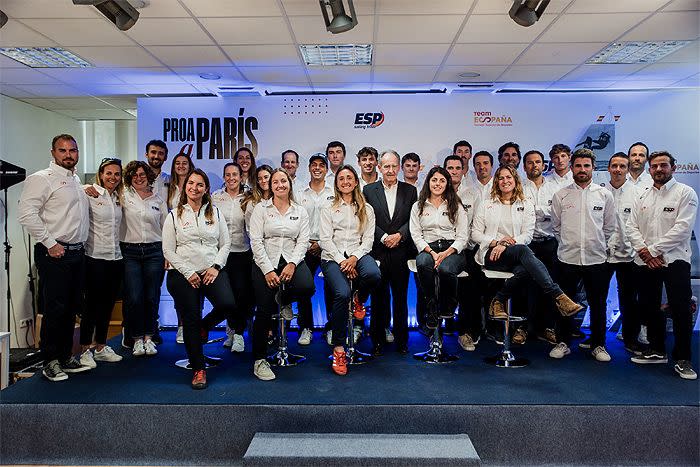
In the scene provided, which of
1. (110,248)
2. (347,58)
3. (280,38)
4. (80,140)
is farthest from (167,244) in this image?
(80,140)

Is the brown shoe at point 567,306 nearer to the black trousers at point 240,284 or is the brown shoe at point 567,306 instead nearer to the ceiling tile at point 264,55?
the black trousers at point 240,284

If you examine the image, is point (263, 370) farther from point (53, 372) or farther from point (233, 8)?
point (233, 8)

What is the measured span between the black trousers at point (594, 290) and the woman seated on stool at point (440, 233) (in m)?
0.92

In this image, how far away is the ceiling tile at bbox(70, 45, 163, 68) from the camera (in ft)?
14.4

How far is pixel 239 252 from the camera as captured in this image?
4.21m

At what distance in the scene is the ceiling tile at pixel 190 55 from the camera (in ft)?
14.4

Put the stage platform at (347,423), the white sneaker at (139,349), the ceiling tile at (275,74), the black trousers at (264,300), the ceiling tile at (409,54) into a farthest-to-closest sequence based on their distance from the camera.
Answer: the ceiling tile at (275,74)
the ceiling tile at (409,54)
the white sneaker at (139,349)
the black trousers at (264,300)
the stage platform at (347,423)

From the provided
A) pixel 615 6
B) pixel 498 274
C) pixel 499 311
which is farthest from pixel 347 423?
pixel 615 6

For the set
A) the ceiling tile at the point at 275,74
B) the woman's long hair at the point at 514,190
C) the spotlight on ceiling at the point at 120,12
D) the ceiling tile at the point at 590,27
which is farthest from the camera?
the ceiling tile at the point at 275,74

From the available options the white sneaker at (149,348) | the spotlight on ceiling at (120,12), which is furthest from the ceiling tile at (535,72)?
the white sneaker at (149,348)

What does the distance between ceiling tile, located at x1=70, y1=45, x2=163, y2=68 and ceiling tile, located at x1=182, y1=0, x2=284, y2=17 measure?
3.61ft

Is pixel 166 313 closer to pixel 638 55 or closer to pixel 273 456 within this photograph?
pixel 273 456

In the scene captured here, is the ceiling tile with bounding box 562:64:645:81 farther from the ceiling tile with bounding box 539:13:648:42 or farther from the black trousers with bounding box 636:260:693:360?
the black trousers with bounding box 636:260:693:360

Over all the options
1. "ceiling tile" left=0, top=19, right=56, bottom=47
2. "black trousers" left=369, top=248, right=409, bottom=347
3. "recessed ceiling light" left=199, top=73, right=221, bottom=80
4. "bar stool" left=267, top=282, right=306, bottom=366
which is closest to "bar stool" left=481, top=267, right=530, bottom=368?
"black trousers" left=369, top=248, right=409, bottom=347
